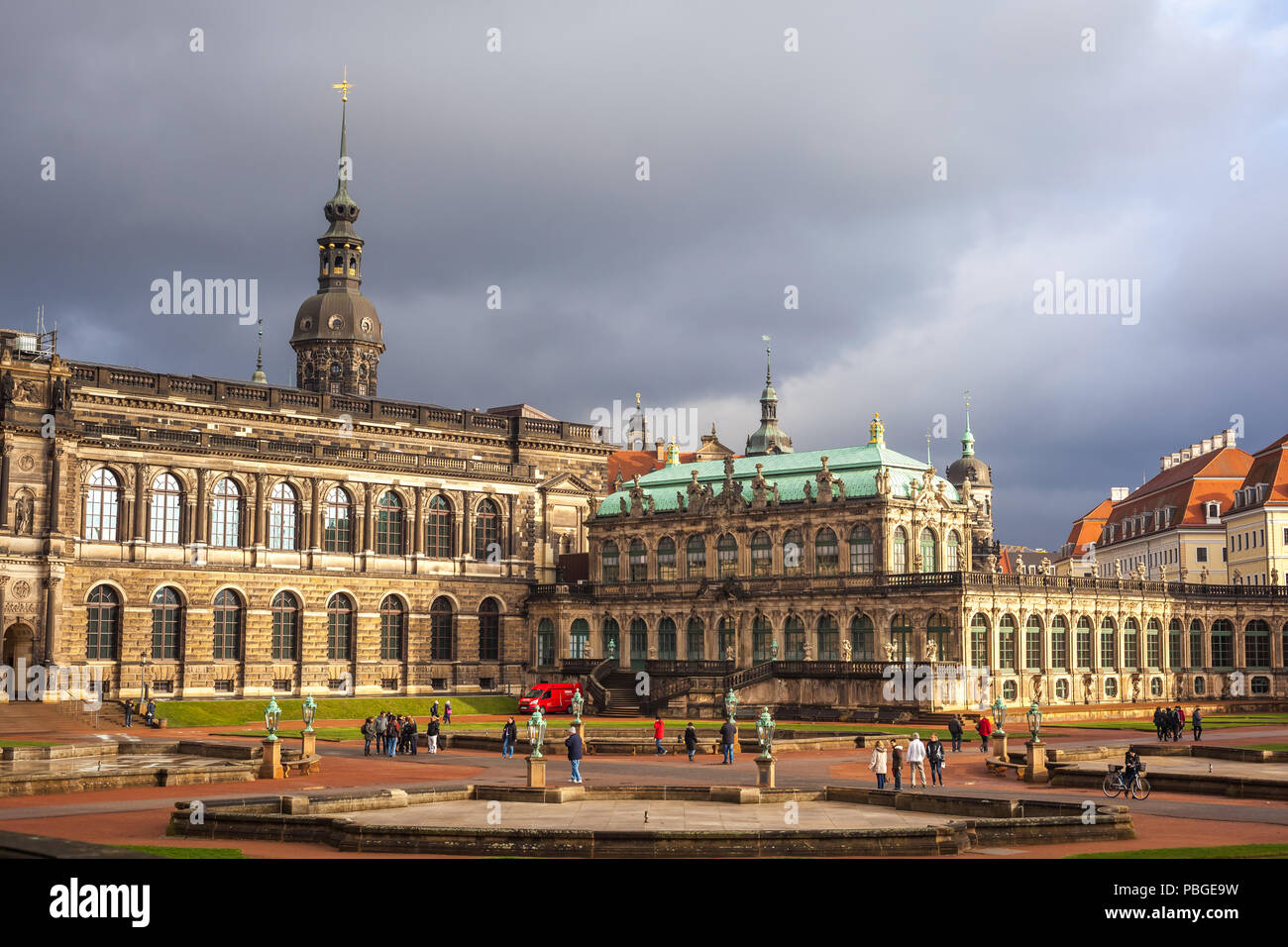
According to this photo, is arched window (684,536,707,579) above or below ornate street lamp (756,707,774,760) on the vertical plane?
above

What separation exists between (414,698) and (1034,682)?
3660 cm

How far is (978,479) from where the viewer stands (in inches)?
6890

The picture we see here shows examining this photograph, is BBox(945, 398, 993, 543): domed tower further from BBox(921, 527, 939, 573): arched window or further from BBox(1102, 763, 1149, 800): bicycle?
BBox(1102, 763, 1149, 800): bicycle

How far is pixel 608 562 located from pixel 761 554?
12.8 metres

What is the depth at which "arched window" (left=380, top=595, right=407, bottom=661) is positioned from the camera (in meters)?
95.1

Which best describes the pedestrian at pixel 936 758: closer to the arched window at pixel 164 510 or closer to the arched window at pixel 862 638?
the arched window at pixel 862 638

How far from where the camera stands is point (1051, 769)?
4716cm

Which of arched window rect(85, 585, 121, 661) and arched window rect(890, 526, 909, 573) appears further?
arched window rect(890, 526, 909, 573)

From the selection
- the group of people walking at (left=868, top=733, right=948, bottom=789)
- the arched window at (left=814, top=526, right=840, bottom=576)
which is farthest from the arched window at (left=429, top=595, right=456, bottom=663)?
the group of people walking at (left=868, top=733, right=948, bottom=789)

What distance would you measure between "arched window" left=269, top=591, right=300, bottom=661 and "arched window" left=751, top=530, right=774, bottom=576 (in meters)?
27.9

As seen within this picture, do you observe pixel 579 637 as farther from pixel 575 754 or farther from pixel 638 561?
pixel 575 754

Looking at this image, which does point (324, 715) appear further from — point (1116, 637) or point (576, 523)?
point (1116, 637)

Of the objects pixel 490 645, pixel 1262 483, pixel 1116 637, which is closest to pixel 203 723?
pixel 490 645

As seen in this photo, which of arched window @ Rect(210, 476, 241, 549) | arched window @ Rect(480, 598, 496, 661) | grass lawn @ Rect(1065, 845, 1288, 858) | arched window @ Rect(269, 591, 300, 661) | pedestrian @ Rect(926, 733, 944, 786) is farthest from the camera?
arched window @ Rect(480, 598, 496, 661)
